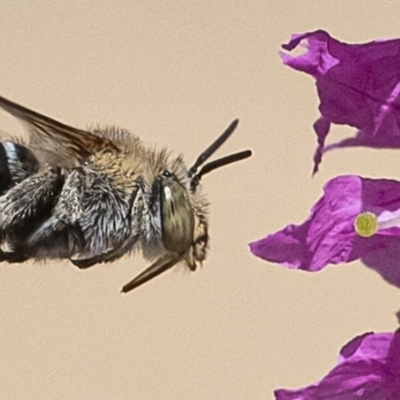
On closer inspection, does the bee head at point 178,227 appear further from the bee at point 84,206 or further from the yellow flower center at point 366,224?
the yellow flower center at point 366,224

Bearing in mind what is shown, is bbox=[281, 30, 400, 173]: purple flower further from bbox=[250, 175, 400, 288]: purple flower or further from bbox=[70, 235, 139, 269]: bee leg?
bbox=[70, 235, 139, 269]: bee leg

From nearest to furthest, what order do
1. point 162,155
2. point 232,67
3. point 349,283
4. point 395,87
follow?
point 395,87, point 162,155, point 349,283, point 232,67

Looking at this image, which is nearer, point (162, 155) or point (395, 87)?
point (395, 87)

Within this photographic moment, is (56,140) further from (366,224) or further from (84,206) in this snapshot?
(366,224)

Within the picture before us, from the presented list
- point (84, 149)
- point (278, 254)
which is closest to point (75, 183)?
point (84, 149)

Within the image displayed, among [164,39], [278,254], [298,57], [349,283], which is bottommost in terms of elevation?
[349,283]

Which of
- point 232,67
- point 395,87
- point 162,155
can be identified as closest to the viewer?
point 395,87

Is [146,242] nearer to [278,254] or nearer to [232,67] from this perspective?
[278,254]
